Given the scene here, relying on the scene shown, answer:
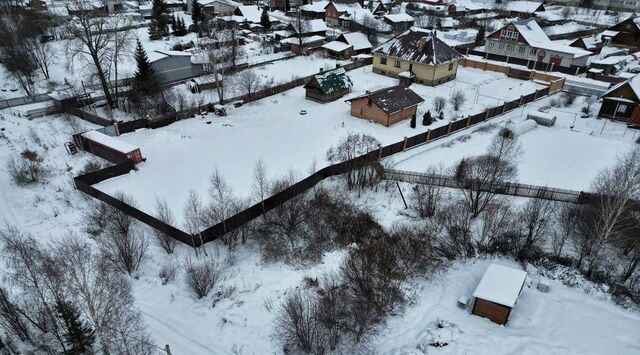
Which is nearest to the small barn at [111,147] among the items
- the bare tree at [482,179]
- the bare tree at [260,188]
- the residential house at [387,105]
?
the bare tree at [260,188]

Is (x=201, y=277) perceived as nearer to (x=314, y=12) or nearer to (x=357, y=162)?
(x=357, y=162)

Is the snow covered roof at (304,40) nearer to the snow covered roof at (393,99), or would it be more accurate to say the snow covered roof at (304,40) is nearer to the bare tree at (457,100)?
the snow covered roof at (393,99)

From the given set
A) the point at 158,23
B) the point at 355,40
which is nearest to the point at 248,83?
the point at 355,40

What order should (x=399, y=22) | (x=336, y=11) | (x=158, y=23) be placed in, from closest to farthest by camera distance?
(x=158, y=23), (x=399, y=22), (x=336, y=11)

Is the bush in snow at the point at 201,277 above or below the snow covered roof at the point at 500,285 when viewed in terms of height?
below

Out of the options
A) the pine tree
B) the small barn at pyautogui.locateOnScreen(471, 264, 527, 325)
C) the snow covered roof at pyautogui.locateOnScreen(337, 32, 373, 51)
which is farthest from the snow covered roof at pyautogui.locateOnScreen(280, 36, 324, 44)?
the small barn at pyautogui.locateOnScreen(471, 264, 527, 325)

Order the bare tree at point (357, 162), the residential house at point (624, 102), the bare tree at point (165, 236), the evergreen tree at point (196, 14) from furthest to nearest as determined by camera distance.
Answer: the evergreen tree at point (196, 14) → the residential house at point (624, 102) → the bare tree at point (357, 162) → the bare tree at point (165, 236)
